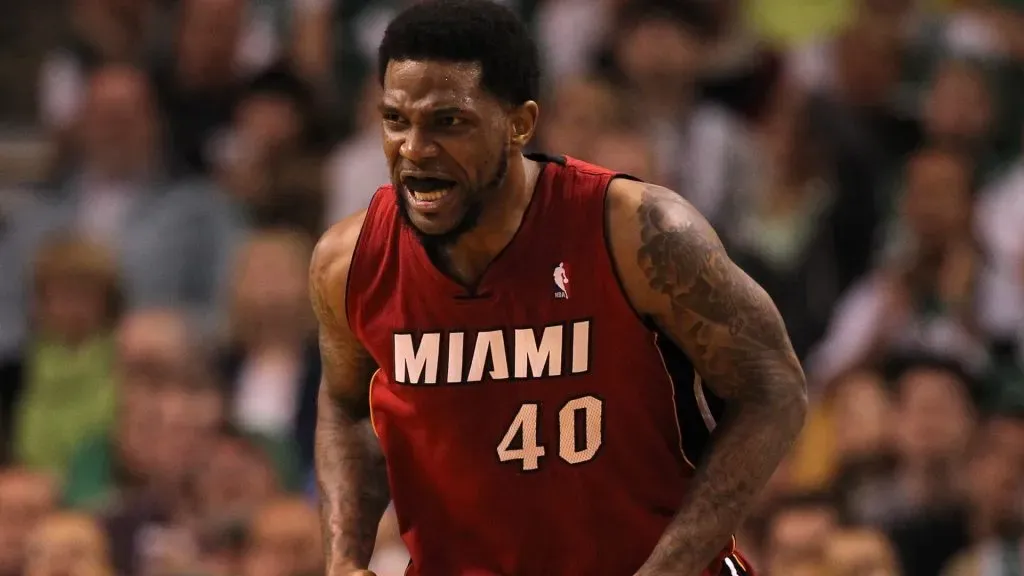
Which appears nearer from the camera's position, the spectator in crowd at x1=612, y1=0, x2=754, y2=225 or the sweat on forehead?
the sweat on forehead

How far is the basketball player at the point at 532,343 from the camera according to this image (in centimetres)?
372

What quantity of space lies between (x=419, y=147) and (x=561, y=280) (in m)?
0.42

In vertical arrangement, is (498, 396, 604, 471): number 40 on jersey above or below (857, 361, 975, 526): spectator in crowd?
above

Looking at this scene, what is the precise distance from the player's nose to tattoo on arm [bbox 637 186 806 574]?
44 cm

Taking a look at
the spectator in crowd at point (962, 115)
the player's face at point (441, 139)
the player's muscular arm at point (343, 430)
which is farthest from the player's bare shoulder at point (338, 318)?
the spectator in crowd at point (962, 115)

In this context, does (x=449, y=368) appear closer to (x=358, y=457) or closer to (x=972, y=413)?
(x=358, y=457)

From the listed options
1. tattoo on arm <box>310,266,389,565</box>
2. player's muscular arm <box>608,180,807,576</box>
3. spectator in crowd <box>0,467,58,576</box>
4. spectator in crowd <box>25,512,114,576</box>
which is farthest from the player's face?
spectator in crowd <box>0,467,58,576</box>

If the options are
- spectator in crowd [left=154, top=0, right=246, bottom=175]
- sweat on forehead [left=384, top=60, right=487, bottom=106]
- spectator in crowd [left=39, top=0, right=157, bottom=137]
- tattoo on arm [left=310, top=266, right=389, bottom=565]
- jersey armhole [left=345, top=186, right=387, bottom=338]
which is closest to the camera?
sweat on forehead [left=384, top=60, right=487, bottom=106]

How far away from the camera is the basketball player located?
372 cm

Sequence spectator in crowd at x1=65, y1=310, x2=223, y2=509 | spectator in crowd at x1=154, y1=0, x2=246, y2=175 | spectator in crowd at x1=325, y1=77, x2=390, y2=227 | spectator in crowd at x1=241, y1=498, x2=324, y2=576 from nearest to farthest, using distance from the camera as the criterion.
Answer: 1. spectator in crowd at x1=241, y1=498, x2=324, y2=576
2. spectator in crowd at x1=65, y1=310, x2=223, y2=509
3. spectator in crowd at x1=325, y1=77, x2=390, y2=227
4. spectator in crowd at x1=154, y1=0, x2=246, y2=175

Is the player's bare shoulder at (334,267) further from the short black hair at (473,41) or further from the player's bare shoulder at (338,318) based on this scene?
the short black hair at (473,41)

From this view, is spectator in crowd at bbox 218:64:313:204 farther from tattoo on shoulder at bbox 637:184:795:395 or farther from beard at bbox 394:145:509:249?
tattoo on shoulder at bbox 637:184:795:395

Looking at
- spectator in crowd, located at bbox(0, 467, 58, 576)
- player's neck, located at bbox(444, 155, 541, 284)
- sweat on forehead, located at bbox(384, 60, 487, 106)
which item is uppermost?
sweat on forehead, located at bbox(384, 60, 487, 106)

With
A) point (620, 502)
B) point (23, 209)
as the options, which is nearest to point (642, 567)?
point (620, 502)
